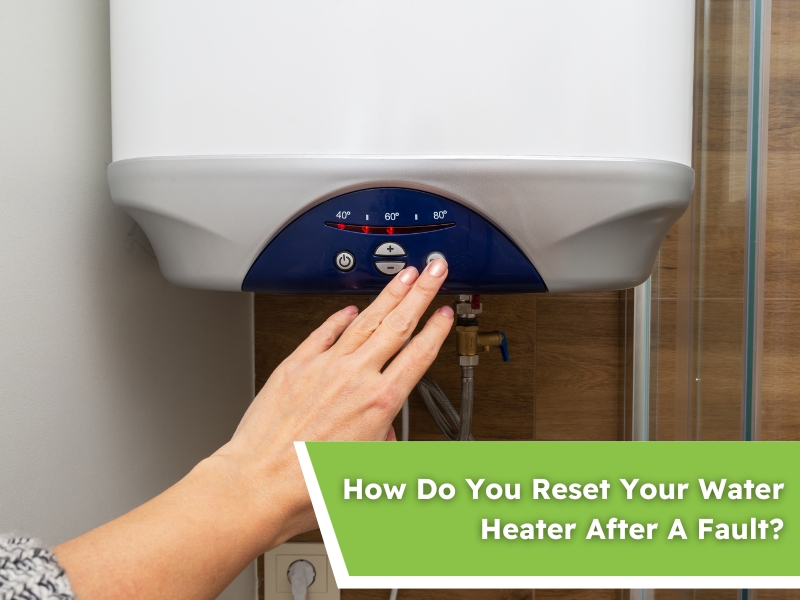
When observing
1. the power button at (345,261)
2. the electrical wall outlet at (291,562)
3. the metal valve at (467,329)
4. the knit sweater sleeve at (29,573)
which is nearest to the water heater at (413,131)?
the power button at (345,261)

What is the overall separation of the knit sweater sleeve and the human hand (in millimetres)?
139

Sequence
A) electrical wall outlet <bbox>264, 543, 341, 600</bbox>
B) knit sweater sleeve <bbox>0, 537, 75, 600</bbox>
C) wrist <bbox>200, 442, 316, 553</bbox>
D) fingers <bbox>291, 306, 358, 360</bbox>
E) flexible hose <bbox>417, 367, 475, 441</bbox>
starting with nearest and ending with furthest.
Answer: knit sweater sleeve <bbox>0, 537, 75, 600</bbox> < wrist <bbox>200, 442, 316, 553</bbox> < fingers <bbox>291, 306, 358, 360</bbox> < flexible hose <bbox>417, 367, 475, 441</bbox> < electrical wall outlet <bbox>264, 543, 341, 600</bbox>

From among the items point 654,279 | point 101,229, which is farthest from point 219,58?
point 654,279

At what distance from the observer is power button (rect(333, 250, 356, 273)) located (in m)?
0.58

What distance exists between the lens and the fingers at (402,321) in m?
0.52

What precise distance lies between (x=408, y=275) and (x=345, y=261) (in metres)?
0.06

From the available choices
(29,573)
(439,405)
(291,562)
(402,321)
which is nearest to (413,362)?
(402,321)

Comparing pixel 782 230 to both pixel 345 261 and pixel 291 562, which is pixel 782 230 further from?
pixel 291 562

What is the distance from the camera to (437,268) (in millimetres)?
561

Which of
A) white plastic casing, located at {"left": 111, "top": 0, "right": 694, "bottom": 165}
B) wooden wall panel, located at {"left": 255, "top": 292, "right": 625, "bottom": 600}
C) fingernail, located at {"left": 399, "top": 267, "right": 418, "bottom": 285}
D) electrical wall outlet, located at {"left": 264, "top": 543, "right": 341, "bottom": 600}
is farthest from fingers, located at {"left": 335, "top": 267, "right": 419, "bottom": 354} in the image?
electrical wall outlet, located at {"left": 264, "top": 543, "right": 341, "bottom": 600}

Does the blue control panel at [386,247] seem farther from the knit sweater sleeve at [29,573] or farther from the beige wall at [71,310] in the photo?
the knit sweater sleeve at [29,573]

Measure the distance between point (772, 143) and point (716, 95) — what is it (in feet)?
0.47

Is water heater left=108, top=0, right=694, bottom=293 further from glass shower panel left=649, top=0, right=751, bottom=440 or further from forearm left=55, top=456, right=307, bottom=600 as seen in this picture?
forearm left=55, top=456, right=307, bottom=600

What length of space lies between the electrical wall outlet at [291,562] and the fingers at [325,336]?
0.56m
